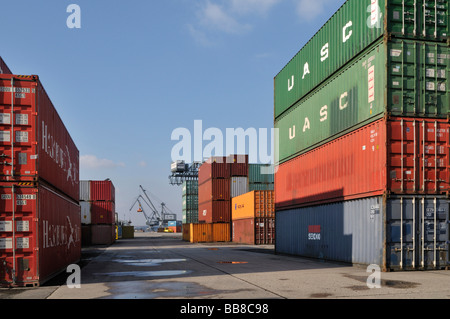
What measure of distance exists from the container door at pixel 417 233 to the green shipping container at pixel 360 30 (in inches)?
261

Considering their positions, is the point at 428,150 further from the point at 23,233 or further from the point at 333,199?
the point at 23,233

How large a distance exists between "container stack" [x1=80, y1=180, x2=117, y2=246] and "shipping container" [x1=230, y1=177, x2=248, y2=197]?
14076 mm

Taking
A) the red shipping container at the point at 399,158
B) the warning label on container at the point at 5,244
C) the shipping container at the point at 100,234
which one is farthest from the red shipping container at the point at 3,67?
the shipping container at the point at 100,234

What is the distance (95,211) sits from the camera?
4666cm

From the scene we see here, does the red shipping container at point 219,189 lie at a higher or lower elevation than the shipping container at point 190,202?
higher

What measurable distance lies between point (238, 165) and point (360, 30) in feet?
111

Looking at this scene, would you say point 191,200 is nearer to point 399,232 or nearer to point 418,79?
point 399,232

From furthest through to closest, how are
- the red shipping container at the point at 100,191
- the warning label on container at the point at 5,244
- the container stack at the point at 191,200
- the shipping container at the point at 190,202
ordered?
the shipping container at the point at 190,202
the container stack at the point at 191,200
the red shipping container at the point at 100,191
the warning label on container at the point at 5,244

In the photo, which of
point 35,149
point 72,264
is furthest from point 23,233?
point 72,264

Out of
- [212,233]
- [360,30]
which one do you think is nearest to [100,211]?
[212,233]

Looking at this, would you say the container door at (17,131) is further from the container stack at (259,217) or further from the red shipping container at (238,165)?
the red shipping container at (238,165)

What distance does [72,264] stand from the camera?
2164 cm

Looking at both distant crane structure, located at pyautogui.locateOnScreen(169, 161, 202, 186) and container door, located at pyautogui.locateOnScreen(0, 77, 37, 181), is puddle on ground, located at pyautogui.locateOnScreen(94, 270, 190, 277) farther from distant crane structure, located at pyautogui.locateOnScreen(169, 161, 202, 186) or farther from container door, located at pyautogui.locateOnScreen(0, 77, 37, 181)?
distant crane structure, located at pyautogui.locateOnScreen(169, 161, 202, 186)

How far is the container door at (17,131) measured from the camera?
13203 mm
